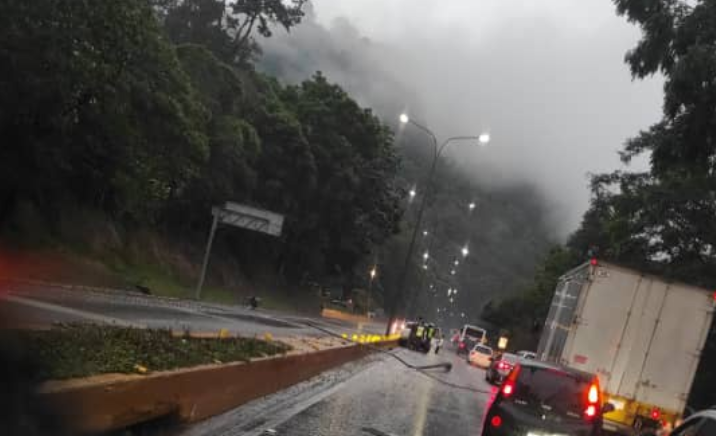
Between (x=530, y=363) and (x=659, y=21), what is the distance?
616 cm

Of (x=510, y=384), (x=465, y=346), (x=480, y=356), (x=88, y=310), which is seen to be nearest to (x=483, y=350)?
(x=480, y=356)

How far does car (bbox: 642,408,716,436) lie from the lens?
6.56 meters

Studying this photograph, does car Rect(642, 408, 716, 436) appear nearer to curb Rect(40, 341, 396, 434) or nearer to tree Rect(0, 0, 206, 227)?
curb Rect(40, 341, 396, 434)

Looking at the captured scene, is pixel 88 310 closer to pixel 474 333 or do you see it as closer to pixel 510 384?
pixel 510 384

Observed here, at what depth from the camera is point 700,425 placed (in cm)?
680

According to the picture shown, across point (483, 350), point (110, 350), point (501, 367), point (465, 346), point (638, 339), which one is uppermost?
point (638, 339)

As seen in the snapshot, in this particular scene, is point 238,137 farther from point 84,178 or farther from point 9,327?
point 9,327

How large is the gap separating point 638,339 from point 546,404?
592 centimetres

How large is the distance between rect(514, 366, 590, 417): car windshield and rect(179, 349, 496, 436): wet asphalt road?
1.71m

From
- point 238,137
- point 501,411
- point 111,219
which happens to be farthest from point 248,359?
point 238,137

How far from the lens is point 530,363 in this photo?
38.1 feet

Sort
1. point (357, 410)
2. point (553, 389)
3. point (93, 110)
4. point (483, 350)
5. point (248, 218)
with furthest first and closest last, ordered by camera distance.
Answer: point (483, 350) < point (248, 218) < point (93, 110) < point (357, 410) < point (553, 389)

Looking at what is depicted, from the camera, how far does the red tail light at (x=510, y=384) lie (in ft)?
36.6

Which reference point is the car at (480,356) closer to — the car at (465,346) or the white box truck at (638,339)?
the car at (465,346)
